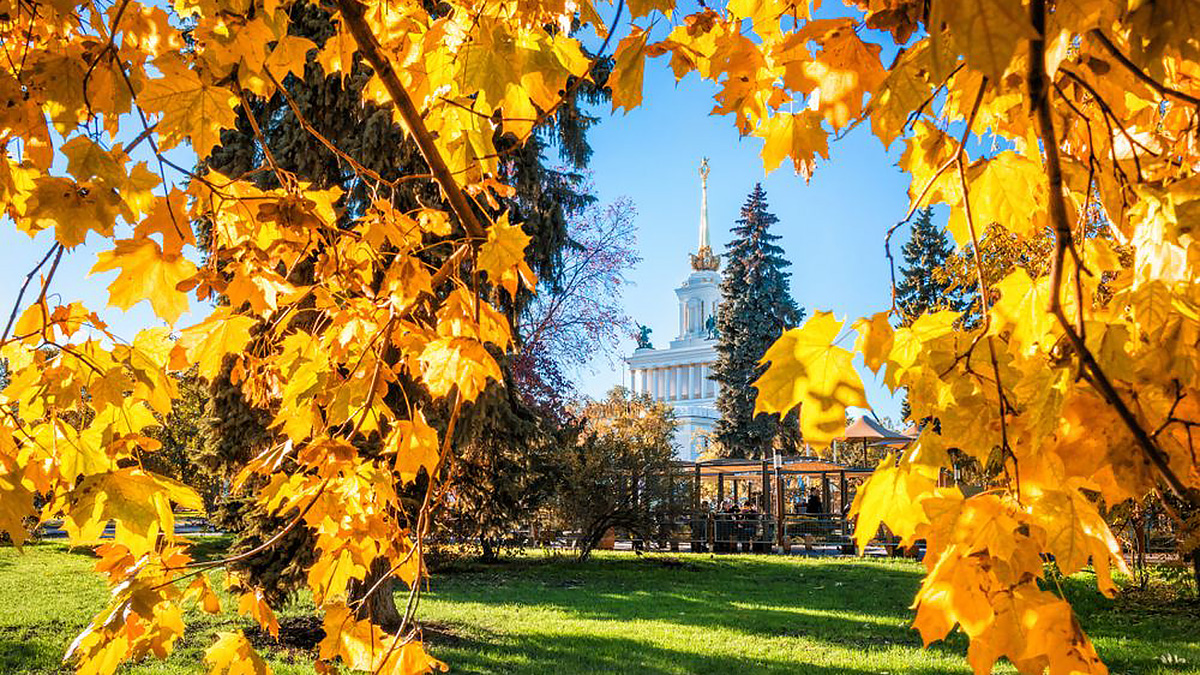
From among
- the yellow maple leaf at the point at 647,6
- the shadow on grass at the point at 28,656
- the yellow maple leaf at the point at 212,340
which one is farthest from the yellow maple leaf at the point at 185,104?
the shadow on grass at the point at 28,656

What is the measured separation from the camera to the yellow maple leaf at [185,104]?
1.38m

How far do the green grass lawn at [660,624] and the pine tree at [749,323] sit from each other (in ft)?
49.5

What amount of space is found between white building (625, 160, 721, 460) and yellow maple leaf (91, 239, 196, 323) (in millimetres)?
52369

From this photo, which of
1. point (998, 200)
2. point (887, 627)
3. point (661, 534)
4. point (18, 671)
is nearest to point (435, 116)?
point (998, 200)

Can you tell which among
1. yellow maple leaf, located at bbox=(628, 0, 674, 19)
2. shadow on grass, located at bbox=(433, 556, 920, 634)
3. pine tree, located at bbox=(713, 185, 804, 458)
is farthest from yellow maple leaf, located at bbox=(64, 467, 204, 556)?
pine tree, located at bbox=(713, 185, 804, 458)

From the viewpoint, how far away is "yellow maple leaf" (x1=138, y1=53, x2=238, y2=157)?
1.38 m

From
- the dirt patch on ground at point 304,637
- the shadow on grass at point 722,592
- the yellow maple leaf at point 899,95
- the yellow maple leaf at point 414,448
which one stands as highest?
the yellow maple leaf at point 899,95

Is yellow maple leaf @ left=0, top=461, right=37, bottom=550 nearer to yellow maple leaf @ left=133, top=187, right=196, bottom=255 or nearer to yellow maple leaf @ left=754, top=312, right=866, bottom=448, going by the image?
yellow maple leaf @ left=133, top=187, right=196, bottom=255

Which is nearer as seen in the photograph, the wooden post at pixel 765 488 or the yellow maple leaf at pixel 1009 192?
the yellow maple leaf at pixel 1009 192

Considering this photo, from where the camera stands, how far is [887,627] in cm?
682

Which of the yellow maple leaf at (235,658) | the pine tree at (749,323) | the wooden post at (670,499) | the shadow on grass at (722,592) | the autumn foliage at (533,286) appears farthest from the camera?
the pine tree at (749,323)

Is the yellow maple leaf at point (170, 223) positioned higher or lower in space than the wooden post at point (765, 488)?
lower

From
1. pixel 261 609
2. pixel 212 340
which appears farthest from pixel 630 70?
pixel 261 609

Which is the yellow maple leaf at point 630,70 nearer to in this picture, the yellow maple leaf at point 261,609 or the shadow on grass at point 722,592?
the yellow maple leaf at point 261,609
